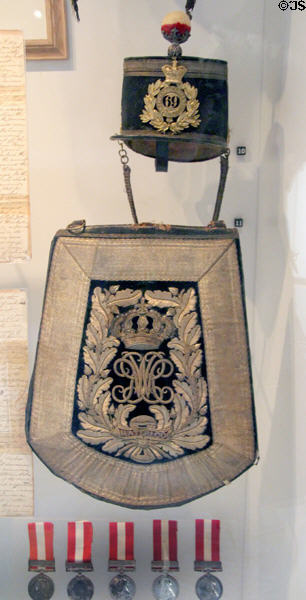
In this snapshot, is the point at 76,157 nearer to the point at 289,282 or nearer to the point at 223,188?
the point at 223,188

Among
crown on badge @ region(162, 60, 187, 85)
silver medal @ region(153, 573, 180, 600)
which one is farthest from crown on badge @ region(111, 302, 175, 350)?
silver medal @ region(153, 573, 180, 600)

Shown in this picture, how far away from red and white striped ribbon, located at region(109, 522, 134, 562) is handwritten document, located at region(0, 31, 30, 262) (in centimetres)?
106

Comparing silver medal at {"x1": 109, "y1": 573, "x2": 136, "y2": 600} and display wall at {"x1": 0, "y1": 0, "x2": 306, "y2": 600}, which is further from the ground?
display wall at {"x1": 0, "y1": 0, "x2": 306, "y2": 600}

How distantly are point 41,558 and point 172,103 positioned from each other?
5.55 ft

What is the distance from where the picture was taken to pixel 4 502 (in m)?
2.22

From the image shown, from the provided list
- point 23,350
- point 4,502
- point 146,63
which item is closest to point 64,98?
point 146,63

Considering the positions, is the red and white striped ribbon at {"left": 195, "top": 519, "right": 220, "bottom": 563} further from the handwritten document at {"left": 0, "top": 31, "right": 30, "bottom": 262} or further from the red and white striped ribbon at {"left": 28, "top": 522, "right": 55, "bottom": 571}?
the handwritten document at {"left": 0, "top": 31, "right": 30, "bottom": 262}

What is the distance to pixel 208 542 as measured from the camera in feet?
7.24

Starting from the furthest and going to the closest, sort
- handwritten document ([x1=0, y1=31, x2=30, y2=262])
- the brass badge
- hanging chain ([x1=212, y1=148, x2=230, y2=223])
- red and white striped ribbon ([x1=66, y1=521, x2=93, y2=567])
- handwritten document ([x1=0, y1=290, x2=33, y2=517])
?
red and white striped ribbon ([x1=66, y1=521, x2=93, y2=567]) < handwritten document ([x1=0, y1=290, x2=33, y2=517]) < handwritten document ([x1=0, y1=31, x2=30, y2=262]) < hanging chain ([x1=212, y1=148, x2=230, y2=223]) < the brass badge

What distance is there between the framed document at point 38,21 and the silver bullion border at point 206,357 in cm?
68

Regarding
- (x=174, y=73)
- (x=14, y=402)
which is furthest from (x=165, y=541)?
(x=174, y=73)

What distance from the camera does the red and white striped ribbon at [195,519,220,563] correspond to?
220cm

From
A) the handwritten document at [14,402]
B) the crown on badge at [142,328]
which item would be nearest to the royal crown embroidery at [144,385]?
the crown on badge at [142,328]

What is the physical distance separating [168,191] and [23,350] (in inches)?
30.1
